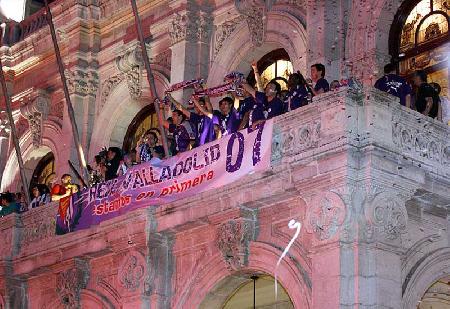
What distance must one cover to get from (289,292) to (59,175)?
13.3m

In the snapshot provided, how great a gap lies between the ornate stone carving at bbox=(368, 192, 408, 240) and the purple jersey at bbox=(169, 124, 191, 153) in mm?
5414

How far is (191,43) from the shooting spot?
27.7m

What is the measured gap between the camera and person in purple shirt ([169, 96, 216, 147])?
2172 centimetres

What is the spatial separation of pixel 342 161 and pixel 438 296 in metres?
4.44

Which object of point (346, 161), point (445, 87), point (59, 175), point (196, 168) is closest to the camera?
point (346, 161)

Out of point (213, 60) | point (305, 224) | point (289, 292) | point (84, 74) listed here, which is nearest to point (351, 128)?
point (305, 224)

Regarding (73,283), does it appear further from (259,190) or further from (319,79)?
(319,79)

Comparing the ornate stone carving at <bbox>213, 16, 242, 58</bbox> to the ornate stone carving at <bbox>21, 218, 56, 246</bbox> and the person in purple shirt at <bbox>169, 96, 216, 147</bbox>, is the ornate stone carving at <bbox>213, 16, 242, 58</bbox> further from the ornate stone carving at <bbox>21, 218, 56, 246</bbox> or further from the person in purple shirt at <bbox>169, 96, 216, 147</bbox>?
the ornate stone carving at <bbox>21, 218, 56, 246</bbox>

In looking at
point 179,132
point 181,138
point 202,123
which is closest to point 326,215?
point 202,123

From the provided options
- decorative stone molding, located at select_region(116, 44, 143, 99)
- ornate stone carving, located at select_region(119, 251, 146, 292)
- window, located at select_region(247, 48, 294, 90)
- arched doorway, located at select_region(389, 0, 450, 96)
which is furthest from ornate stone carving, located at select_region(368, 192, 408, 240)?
decorative stone molding, located at select_region(116, 44, 143, 99)

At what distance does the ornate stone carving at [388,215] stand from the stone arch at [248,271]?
65.6 inches

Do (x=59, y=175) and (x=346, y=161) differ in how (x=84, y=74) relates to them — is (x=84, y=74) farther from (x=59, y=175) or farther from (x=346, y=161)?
(x=346, y=161)

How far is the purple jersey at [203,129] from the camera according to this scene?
21688 mm

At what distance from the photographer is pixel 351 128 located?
720 inches
